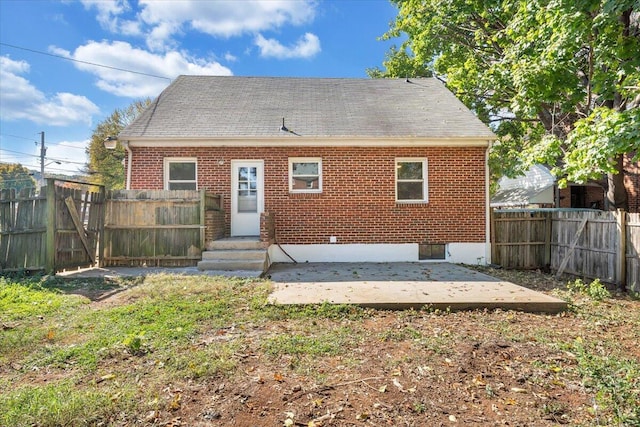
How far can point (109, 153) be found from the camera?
31.2m

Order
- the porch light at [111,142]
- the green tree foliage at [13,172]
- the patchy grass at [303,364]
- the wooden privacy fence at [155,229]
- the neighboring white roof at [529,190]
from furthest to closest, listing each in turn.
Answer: the green tree foliage at [13,172], the neighboring white roof at [529,190], the porch light at [111,142], the wooden privacy fence at [155,229], the patchy grass at [303,364]

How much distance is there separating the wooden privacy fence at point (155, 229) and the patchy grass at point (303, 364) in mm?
2886

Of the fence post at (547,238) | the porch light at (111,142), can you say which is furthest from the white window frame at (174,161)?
the fence post at (547,238)

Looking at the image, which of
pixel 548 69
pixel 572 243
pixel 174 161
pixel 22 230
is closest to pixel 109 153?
pixel 174 161

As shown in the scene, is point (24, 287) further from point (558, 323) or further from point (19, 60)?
point (19, 60)

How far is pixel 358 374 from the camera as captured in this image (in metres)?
3.08

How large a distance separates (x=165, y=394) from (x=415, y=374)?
215 cm

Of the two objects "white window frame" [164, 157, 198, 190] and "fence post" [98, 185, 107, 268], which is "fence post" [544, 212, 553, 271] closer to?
"white window frame" [164, 157, 198, 190]

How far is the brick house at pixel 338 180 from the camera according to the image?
932 centimetres

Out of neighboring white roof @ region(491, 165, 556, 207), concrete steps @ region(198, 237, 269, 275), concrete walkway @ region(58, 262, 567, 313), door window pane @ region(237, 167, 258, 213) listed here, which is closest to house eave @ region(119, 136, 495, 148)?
door window pane @ region(237, 167, 258, 213)

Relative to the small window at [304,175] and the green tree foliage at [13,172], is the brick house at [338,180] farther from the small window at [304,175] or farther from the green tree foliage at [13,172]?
the green tree foliage at [13,172]

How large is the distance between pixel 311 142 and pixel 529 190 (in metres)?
15.0

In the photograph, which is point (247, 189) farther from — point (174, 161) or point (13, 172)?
point (13, 172)

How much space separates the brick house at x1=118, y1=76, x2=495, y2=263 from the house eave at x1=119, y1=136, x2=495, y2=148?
0.09 ft
